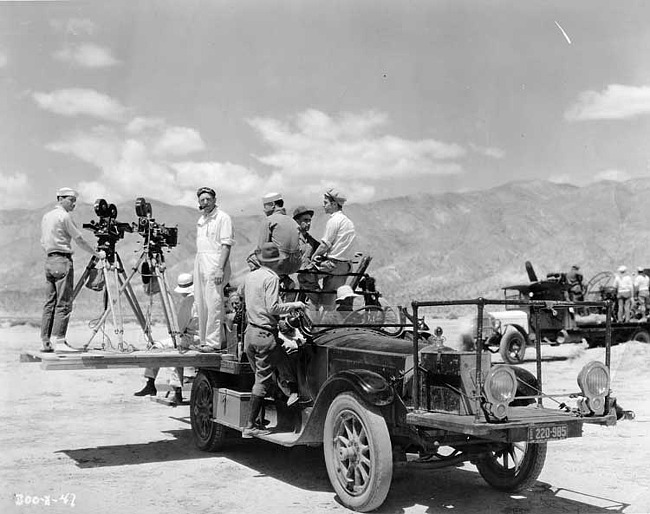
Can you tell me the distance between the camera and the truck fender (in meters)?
6.14

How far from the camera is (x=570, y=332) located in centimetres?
2169

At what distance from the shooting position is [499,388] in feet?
18.3

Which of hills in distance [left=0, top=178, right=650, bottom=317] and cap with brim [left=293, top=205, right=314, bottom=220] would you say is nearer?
cap with brim [left=293, top=205, right=314, bottom=220]

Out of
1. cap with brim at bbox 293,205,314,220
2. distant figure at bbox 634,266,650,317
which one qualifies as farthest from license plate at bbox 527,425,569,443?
distant figure at bbox 634,266,650,317

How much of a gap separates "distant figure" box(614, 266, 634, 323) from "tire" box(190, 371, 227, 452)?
17519 mm

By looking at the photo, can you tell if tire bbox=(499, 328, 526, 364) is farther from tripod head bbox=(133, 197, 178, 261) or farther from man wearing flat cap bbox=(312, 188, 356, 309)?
tripod head bbox=(133, 197, 178, 261)

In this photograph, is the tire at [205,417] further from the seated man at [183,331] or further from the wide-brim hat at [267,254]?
the wide-brim hat at [267,254]

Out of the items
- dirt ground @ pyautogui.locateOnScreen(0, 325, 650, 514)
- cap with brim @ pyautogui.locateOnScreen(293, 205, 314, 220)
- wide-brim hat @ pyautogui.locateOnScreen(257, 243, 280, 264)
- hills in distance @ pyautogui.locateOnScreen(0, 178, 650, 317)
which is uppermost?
hills in distance @ pyautogui.locateOnScreen(0, 178, 650, 317)

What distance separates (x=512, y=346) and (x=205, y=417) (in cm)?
1194

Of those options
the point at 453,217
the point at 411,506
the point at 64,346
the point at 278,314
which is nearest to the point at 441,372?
the point at 411,506

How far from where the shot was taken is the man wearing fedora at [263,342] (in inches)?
294

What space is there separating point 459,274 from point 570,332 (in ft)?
197

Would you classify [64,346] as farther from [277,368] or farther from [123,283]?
[277,368]

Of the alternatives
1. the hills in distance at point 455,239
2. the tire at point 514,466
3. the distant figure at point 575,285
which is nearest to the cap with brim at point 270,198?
the tire at point 514,466
